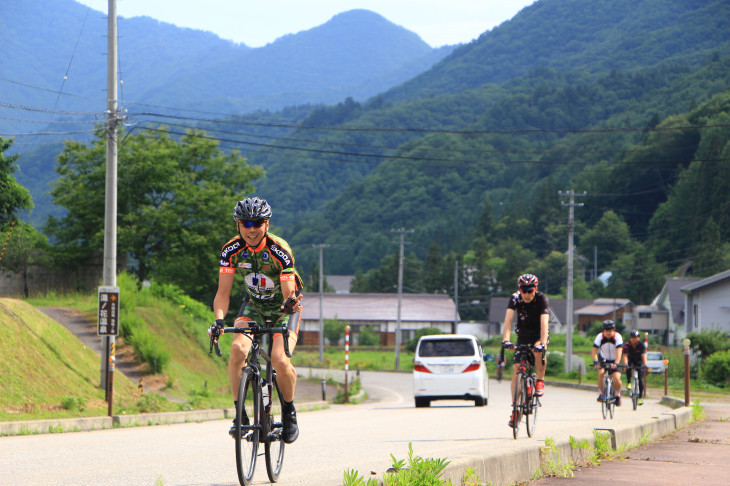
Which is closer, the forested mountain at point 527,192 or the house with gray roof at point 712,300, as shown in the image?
the house with gray roof at point 712,300

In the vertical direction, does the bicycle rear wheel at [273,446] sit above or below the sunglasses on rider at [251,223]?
below

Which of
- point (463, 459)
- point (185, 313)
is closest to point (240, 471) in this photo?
point (463, 459)

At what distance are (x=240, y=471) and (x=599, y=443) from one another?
458 centimetres

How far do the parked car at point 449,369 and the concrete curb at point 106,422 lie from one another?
180 inches

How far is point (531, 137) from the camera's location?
157125 mm

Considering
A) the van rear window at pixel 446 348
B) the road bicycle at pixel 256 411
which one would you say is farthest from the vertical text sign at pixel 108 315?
the road bicycle at pixel 256 411

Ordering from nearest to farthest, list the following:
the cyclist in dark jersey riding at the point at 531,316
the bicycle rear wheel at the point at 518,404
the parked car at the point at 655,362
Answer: the bicycle rear wheel at the point at 518,404
the cyclist in dark jersey riding at the point at 531,316
the parked car at the point at 655,362

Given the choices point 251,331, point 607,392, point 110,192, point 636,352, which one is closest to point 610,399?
point 607,392

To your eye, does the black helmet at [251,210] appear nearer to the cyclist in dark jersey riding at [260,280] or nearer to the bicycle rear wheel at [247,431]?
the cyclist in dark jersey riding at [260,280]

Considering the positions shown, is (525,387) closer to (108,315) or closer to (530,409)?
(530,409)

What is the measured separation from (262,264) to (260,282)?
128 millimetres

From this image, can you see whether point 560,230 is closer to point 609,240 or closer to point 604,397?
point 609,240

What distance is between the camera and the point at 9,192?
2680 centimetres

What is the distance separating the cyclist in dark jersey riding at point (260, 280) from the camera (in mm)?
6332
